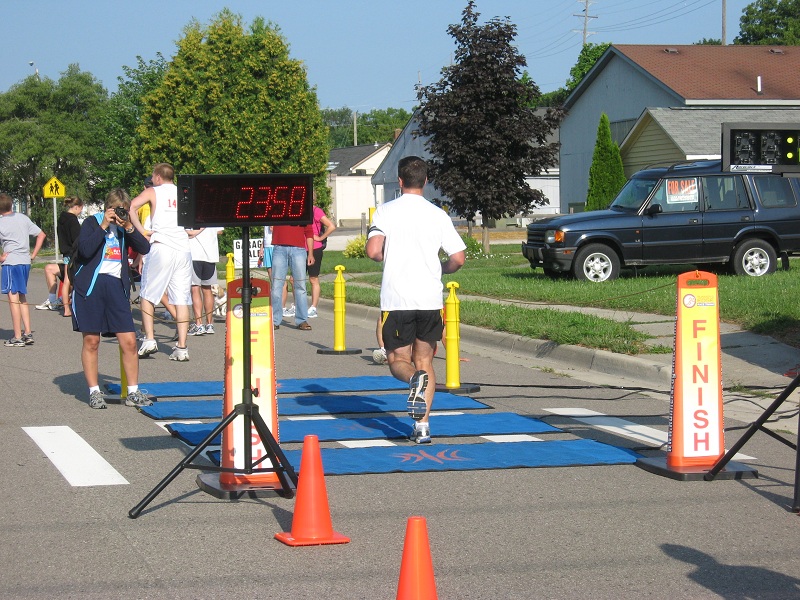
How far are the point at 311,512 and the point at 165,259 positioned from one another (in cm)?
740

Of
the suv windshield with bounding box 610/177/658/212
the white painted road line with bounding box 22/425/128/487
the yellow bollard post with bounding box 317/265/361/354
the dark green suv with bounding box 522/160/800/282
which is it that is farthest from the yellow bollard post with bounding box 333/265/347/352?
the suv windshield with bounding box 610/177/658/212

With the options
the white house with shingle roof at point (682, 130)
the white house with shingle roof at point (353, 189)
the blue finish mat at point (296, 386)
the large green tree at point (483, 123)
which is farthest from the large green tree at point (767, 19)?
the blue finish mat at point (296, 386)

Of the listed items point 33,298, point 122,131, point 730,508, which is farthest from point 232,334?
point 122,131

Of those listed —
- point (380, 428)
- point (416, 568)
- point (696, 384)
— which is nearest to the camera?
point (416, 568)

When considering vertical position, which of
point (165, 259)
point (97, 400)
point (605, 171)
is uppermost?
point (605, 171)

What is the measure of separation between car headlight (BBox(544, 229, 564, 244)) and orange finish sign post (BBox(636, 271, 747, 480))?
1269 cm

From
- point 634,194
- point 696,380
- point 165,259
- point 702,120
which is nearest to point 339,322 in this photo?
point 165,259

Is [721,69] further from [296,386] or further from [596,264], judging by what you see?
[296,386]

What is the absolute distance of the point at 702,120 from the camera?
116 feet

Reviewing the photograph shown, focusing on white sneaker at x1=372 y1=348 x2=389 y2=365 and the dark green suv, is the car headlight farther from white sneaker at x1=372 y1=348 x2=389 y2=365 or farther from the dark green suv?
white sneaker at x1=372 y1=348 x2=389 y2=365

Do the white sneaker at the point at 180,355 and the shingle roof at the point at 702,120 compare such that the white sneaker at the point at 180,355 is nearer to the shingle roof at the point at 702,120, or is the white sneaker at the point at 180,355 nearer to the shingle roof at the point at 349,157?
the shingle roof at the point at 702,120

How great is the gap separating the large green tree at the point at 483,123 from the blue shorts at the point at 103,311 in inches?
852

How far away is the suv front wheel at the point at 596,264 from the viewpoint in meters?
19.9

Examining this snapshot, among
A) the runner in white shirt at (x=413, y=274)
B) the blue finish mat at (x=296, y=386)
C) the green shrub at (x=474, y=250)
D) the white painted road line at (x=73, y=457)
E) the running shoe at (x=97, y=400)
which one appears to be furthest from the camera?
the green shrub at (x=474, y=250)
